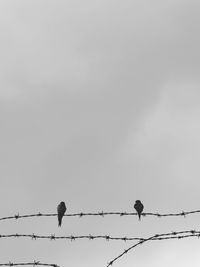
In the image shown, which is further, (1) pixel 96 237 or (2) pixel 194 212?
(1) pixel 96 237

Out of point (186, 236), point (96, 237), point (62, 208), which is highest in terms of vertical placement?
point (62, 208)

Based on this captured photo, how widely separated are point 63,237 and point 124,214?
1.39 meters

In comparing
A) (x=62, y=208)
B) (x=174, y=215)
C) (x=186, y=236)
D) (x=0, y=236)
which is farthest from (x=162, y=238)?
(x=62, y=208)

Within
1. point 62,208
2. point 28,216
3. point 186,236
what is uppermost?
point 62,208

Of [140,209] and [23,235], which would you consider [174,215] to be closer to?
[23,235]

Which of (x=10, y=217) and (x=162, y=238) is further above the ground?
(x=10, y=217)

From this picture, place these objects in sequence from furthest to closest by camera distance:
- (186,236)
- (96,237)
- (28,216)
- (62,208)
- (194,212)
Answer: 1. (62,208)
2. (28,216)
3. (96,237)
4. (194,212)
5. (186,236)

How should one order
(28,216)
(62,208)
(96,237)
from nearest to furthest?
(96,237) < (28,216) < (62,208)

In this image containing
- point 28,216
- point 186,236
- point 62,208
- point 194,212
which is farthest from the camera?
point 62,208

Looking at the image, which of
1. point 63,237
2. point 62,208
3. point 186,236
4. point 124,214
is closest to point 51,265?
point 63,237

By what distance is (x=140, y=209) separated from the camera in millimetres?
20219

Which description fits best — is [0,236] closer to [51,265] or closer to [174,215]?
[51,265]

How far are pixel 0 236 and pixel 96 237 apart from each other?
1.87 meters

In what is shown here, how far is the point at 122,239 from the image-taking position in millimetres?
12023
